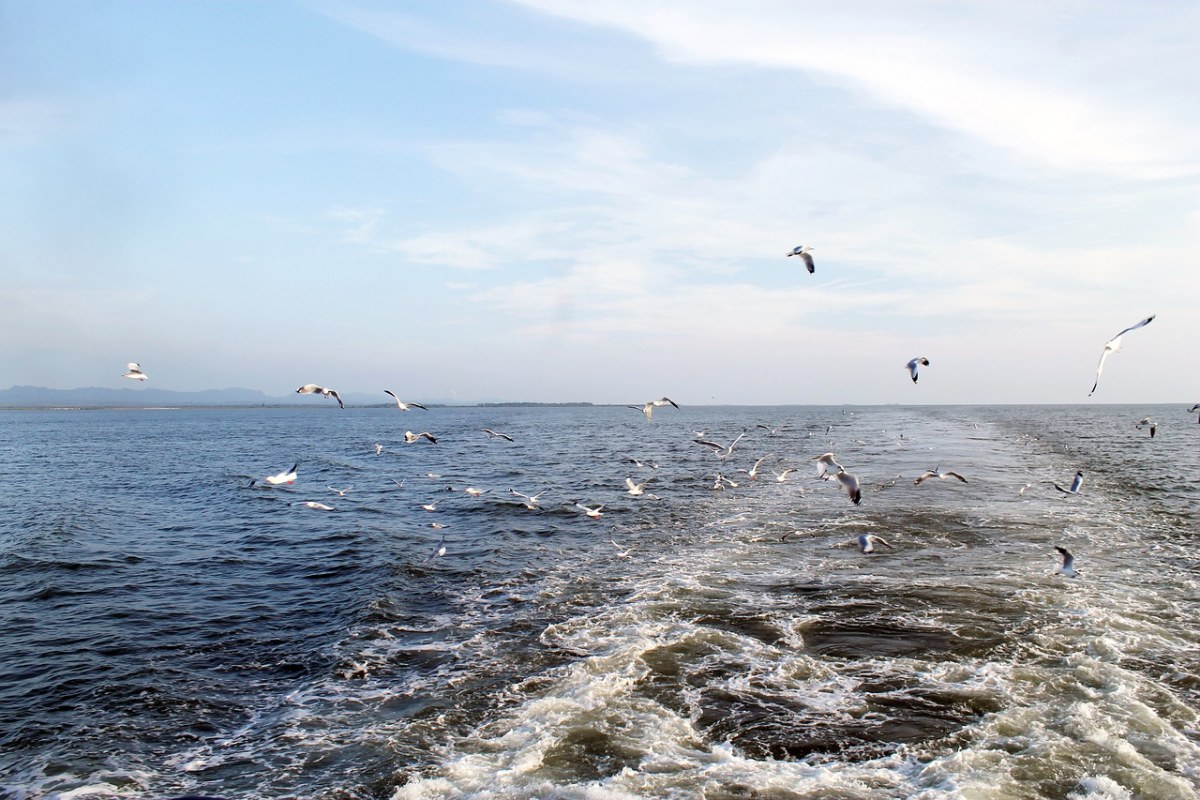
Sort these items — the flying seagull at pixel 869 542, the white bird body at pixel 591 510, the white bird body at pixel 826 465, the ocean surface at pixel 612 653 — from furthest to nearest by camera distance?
the white bird body at pixel 591 510 < the flying seagull at pixel 869 542 < the white bird body at pixel 826 465 < the ocean surface at pixel 612 653

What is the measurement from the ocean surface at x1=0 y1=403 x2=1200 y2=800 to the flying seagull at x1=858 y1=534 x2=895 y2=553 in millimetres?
367

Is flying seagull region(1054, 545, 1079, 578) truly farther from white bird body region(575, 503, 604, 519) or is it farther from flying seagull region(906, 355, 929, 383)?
white bird body region(575, 503, 604, 519)

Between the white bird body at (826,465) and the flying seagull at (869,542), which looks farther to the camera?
the flying seagull at (869,542)

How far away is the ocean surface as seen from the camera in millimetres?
7945

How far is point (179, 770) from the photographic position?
823 centimetres

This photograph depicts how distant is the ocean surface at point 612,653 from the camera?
26.1 feet

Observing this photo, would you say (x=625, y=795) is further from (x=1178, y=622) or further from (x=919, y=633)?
(x=1178, y=622)

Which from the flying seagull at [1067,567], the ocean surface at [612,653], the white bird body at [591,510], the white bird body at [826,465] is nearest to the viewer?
the ocean surface at [612,653]

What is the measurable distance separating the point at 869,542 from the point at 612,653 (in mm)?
7627

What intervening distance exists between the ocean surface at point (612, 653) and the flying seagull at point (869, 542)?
37cm

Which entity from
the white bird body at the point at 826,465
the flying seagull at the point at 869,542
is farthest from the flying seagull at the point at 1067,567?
the white bird body at the point at 826,465

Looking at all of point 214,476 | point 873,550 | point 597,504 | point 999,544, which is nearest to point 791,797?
point 873,550

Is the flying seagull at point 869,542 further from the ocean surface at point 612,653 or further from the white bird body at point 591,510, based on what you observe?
the white bird body at point 591,510

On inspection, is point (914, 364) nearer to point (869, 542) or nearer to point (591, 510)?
point (869, 542)
